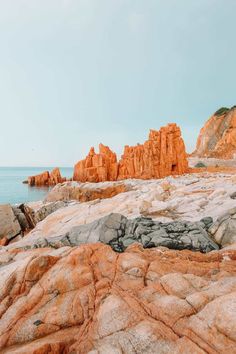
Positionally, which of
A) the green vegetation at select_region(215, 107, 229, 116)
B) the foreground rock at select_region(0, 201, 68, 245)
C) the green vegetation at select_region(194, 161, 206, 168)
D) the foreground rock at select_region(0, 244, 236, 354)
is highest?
the green vegetation at select_region(215, 107, 229, 116)

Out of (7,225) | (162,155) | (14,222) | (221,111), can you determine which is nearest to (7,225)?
(7,225)

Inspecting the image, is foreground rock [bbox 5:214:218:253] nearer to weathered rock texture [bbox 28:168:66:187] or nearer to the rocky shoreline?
the rocky shoreline

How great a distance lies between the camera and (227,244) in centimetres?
1113

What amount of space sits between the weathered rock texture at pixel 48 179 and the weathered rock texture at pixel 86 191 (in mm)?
56827

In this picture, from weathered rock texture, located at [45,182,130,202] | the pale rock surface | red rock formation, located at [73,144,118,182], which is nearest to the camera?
the pale rock surface

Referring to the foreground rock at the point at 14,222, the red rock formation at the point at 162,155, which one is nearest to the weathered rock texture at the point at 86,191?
the red rock formation at the point at 162,155

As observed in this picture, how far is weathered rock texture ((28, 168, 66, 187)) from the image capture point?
362 feet

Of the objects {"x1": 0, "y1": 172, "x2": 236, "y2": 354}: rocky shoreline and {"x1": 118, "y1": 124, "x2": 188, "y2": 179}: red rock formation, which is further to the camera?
{"x1": 118, "y1": 124, "x2": 188, "y2": 179}: red rock formation

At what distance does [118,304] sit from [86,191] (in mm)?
43872

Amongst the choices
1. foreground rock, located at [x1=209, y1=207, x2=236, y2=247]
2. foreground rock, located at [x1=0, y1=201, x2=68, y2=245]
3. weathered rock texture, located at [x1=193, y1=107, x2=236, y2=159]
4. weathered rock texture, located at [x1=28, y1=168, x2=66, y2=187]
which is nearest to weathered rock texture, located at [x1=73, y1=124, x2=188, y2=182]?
foreground rock, located at [x1=0, y1=201, x2=68, y2=245]

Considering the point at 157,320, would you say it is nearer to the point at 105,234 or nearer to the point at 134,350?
the point at 134,350

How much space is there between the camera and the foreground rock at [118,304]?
5145 mm

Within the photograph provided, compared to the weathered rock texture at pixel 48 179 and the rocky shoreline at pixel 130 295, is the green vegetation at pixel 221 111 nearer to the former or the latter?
the weathered rock texture at pixel 48 179

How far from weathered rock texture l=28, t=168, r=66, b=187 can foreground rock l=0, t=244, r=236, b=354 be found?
4094 inches
